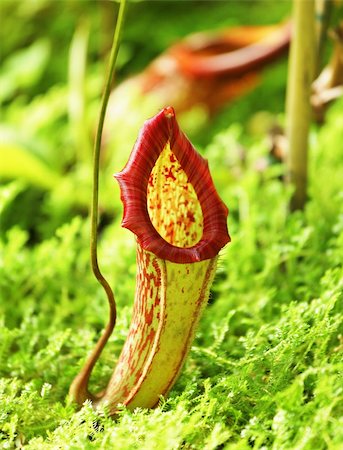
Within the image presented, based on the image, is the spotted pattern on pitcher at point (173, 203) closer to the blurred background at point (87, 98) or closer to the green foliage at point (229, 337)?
the green foliage at point (229, 337)

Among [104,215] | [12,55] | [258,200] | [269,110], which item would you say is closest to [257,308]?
[258,200]

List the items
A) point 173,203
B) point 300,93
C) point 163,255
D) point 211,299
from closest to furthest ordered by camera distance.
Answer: point 163,255, point 173,203, point 211,299, point 300,93

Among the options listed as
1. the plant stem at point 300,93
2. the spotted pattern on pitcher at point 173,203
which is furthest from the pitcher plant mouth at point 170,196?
the plant stem at point 300,93

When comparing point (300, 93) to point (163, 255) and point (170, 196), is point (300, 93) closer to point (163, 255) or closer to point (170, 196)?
point (170, 196)

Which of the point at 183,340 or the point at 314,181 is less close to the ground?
the point at 314,181

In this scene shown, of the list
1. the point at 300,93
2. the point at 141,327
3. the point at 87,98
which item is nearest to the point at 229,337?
the point at 141,327

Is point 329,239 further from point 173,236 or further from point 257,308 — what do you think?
point 173,236

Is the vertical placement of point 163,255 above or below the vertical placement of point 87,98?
below
